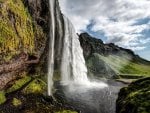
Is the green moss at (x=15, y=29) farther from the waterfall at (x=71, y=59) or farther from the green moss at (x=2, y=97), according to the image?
the waterfall at (x=71, y=59)

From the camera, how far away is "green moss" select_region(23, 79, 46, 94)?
87356mm

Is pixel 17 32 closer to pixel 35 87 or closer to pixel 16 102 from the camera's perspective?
pixel 35 87

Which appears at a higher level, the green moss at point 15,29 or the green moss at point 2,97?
the green moss at point 15,29

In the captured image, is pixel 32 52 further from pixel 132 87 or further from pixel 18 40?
pixel 132 87

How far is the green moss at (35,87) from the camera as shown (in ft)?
287

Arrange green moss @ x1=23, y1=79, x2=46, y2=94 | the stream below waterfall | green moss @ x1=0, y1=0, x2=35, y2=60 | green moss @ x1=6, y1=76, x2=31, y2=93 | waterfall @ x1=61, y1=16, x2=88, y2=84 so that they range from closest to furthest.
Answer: the stream below waterfall, green moss @ x1=23, y1=79, x2=46, y2=94, green moss @ x1=6, y1=76, x2=31, y2=93, green moss @ x1=0, y1=0, x2=35, y2=60, waterfall @ x1=61, y1=16, x2=88, y2=84

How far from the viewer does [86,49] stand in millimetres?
195250

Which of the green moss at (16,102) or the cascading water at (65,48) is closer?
the green moss at (16,102)

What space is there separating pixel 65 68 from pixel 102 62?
207ft

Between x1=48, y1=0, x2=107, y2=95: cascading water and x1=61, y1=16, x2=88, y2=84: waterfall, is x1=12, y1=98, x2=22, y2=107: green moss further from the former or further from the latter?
x1=61, y1=16, x2=88, y2=84: waterfall

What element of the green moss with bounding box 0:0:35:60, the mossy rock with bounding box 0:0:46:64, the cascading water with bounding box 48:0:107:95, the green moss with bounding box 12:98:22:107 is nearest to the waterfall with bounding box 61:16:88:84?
the cascading water with bounding box 48:0:107:95

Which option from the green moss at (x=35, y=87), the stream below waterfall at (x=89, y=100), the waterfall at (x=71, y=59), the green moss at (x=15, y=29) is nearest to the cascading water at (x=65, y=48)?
the waterfall at (x=71, y=59)

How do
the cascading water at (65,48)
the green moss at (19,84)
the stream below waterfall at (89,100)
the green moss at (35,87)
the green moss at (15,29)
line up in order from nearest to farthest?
the stream below waterfall at (89,100), the green moss at (35,87), the green moss at (19,84), the green moss at (15,29), the cascading water at (65,48)

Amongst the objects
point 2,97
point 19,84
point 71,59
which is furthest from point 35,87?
point 71,59
